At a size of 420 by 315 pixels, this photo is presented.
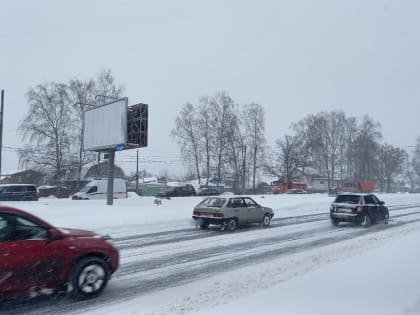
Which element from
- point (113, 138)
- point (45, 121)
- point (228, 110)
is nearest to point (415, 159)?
point (228, 110)

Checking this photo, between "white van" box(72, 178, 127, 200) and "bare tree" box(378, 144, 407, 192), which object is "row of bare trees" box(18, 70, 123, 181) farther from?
"bare tree" box(378, 144, 407, 192)

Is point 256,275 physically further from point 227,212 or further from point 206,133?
point 206,133

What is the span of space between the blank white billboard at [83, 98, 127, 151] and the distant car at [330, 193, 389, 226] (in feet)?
44.7

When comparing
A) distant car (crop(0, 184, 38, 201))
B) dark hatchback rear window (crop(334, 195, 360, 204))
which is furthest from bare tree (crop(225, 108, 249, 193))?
dark hatchback rear window (crop(334, 195, 360, 204))

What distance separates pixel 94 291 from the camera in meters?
7.23

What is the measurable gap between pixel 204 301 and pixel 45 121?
50.3m

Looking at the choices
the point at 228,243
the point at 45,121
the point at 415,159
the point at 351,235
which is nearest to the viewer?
the point at 228,243

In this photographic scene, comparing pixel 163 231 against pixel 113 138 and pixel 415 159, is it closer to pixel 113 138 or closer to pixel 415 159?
pixel 113 138

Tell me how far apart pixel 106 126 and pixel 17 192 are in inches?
464

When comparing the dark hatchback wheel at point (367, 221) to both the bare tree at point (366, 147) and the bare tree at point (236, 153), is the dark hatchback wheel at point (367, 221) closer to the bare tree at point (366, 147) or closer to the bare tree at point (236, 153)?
the bare tree at point (236, 153)

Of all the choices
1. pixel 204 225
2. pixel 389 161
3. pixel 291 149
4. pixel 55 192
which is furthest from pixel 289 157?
pixel 204 225

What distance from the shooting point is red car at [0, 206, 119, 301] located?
626cm

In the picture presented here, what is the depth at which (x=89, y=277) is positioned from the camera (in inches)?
283

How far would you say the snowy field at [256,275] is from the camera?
658cm
